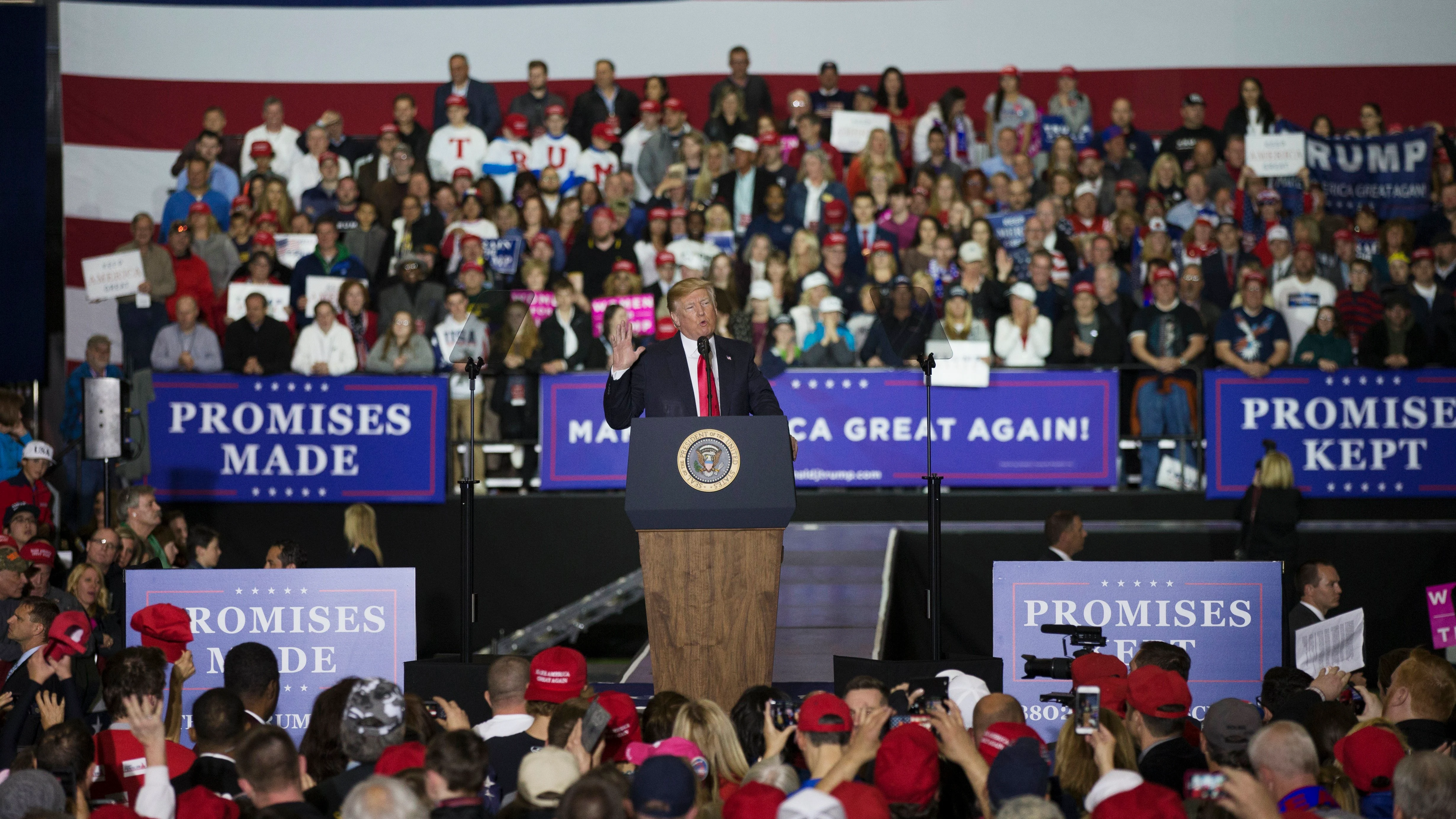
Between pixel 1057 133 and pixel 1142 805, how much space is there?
12731mm

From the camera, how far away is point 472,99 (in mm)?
16656

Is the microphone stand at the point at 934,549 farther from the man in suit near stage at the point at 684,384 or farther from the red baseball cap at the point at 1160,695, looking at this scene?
the red baseball cap at the point at 1160,695

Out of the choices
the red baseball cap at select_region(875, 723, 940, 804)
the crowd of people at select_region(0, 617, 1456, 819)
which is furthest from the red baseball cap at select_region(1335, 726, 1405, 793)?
the red baseball cap at select_region(875, 723, 940, 804)

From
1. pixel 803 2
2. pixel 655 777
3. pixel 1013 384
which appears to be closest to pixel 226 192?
pixel 803 2

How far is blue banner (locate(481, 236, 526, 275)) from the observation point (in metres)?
14.1

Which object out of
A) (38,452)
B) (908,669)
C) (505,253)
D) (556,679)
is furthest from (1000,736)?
(505,253)

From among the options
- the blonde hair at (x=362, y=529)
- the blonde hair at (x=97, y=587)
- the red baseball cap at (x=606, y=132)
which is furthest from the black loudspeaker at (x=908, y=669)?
the red baseball cap at (x=606, y=132)

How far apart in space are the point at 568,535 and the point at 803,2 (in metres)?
8.24

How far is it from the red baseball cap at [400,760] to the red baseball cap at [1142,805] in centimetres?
189

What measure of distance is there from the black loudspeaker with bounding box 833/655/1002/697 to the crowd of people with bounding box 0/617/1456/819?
1.75ft

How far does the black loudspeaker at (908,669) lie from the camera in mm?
6570

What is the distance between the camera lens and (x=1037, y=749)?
436 centimetres

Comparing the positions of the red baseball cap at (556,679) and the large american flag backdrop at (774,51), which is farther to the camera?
the large american flag backdrop at (774,51)

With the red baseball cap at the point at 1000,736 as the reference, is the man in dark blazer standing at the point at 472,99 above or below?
above
